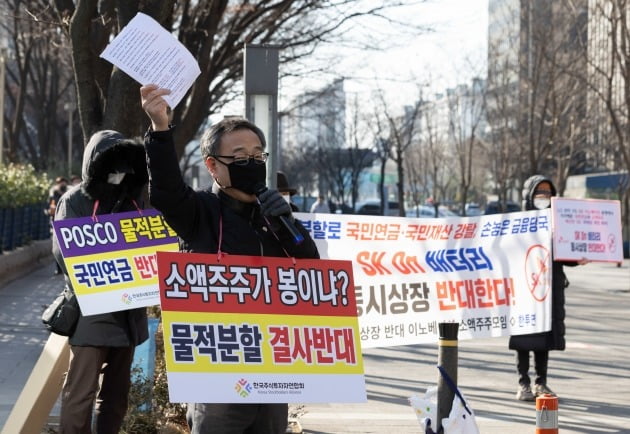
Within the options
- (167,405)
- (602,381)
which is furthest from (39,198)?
(167,405)

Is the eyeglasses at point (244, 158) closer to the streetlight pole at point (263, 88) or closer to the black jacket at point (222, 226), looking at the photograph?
the black jacket at point (222, 226)

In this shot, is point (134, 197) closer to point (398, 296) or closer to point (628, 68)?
point (398, 296)

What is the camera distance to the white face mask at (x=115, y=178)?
18.2 feet

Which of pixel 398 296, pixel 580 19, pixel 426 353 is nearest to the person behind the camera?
pixel 398 296

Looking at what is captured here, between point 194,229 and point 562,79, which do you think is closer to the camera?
point 194,229

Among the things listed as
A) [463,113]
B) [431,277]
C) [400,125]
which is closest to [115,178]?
[431,277]

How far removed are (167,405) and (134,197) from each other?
6.19ft

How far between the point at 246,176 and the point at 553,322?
570 cm

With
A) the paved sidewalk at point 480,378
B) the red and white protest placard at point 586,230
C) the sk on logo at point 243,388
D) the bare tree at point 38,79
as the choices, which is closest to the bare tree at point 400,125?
the bare tree at point 38,79

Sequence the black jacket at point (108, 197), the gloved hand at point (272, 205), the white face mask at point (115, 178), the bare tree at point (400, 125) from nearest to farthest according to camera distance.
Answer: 1. the gloved hand at point (272, 205)
2. the black jacket at point (108, 197)
3. the white face mask at point (115, 178)
4. the bare tree at point (400, 125)

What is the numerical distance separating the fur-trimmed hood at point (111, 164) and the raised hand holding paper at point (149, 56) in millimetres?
1192

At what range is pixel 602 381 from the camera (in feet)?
34.6

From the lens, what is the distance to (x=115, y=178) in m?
5.56

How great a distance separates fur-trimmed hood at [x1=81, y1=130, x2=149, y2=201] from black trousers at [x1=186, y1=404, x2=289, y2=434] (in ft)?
5.94
